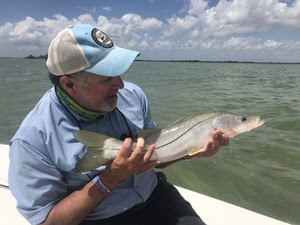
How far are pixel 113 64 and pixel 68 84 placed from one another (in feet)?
1.06

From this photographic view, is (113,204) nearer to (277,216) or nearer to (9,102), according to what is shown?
(277,216)

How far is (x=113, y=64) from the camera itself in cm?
241

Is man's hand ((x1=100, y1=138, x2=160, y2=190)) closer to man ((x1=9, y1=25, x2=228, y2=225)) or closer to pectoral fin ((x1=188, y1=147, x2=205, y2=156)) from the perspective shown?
man ((x1=9, y1=25, x2=228, y2=225))

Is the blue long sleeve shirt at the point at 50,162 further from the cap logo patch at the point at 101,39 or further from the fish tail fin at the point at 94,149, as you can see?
the cap logo patch at the point at 101,39

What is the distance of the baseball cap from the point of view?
233 cm

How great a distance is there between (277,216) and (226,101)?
12.0 m

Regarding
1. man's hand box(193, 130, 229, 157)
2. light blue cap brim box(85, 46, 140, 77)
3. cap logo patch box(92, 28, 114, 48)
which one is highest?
cap logo patch box(92, 28, 114, 48)

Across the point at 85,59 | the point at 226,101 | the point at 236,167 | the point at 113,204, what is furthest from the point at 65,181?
the point at 226,101

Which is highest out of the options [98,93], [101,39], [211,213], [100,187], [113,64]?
[101,39]

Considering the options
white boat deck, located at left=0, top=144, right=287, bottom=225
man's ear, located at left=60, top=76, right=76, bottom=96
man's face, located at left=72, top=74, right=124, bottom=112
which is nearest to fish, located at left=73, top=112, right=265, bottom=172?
man's face, located at left=72, top=74, right=124, bottom=112

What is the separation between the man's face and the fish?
25 cm

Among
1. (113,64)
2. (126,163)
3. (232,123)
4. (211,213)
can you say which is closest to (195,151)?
(232,123)

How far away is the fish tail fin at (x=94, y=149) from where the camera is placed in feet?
7.56

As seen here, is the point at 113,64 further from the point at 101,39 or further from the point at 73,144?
the point at 73,144
